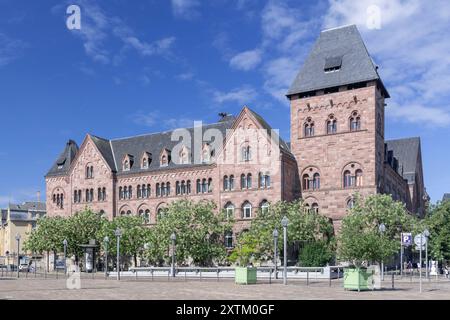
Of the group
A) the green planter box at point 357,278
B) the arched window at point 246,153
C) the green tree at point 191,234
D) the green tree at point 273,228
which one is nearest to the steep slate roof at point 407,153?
the arched window at point 246,153

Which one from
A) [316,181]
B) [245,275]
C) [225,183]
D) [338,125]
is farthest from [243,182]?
[245,275]

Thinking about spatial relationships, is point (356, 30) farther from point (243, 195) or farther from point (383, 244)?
point (383, 244)

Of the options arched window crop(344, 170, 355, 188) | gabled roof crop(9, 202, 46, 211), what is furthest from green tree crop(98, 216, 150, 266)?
gabled roof crop(9, 202, 46, 211)

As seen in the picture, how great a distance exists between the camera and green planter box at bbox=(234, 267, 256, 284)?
39938mm

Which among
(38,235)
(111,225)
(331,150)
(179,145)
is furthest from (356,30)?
(38,235)

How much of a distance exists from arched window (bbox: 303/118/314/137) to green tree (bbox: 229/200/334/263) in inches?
422

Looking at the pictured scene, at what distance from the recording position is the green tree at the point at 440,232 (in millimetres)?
68000

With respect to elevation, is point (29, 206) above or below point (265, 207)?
below

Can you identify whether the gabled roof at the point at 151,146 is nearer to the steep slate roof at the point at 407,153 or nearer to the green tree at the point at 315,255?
the green tree at the point at 315,255

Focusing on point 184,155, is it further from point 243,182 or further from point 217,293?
point 217,293

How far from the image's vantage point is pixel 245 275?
3994 centimetres

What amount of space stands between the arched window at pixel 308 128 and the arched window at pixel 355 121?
5106mm

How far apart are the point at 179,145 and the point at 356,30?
1122 inches

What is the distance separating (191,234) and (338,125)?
2205 cm
